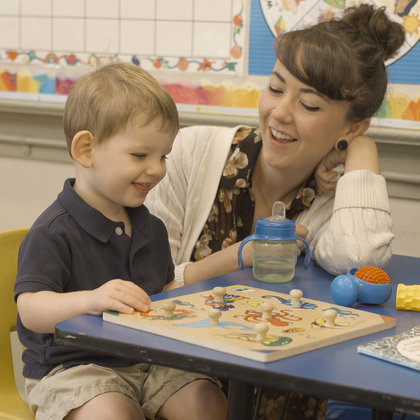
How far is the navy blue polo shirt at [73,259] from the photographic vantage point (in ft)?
4.26

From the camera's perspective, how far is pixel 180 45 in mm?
2643

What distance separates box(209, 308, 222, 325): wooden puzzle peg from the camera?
3.49ft

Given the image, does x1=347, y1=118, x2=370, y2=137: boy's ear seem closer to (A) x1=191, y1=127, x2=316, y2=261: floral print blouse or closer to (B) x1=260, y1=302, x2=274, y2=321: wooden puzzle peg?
(A) x1=191, y1=127, x2=316, y2=261: floral print blouse

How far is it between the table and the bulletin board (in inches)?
53.7

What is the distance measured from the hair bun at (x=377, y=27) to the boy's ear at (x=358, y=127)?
0.55 feet


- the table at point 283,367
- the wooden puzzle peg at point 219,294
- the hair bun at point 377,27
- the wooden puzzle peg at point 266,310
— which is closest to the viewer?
the table at point 283,367

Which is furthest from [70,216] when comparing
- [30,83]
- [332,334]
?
[30,83]

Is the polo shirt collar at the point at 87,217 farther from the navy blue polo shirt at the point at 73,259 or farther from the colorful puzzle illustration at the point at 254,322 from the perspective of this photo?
the colorful puzzle illustration at the point at 254,322

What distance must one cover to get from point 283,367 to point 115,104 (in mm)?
660

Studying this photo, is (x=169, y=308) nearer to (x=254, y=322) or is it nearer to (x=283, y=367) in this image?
(x=254, y=322)

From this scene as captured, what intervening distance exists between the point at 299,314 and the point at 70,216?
0.49 metres

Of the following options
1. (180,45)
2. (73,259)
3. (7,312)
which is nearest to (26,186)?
(180,45)

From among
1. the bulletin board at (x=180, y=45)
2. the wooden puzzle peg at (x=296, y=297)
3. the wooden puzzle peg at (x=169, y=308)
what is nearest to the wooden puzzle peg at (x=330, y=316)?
the wooden puzzle peg at (x=296, y=297)

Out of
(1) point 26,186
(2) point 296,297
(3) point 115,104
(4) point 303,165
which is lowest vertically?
(1) point 26,186
